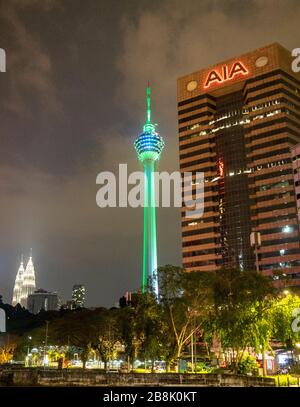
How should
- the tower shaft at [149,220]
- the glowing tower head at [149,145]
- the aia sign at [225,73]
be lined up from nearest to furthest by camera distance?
the aia sign at [225,73], the tower shaft at [149,220], the glowing tower head at [149,145]

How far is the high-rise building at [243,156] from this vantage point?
504 feet

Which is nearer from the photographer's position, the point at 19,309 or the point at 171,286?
the point at 171,286

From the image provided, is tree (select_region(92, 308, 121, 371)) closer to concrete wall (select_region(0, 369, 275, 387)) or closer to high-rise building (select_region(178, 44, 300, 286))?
concrete wall (select_region(0, 369, 275, 387))

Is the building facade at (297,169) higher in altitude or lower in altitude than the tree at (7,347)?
higher

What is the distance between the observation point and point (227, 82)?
178 m

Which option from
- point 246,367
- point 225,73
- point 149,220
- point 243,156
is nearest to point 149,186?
point 149,220

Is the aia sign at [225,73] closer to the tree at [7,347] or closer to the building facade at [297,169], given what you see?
the building facade at [297,169]

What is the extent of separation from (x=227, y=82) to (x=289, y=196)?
53.1m

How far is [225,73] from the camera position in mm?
180875

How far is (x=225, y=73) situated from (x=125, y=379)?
155144 mm

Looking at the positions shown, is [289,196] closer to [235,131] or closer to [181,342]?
[235,131]

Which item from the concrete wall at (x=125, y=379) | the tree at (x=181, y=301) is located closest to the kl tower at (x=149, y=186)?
the tree at (x=181, y=301)
